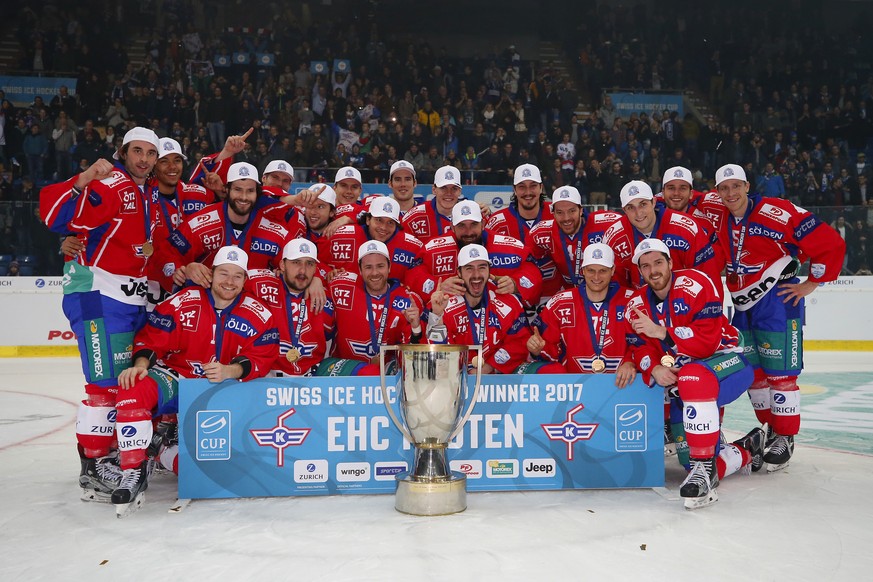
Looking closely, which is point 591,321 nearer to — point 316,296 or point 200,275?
point 316,296

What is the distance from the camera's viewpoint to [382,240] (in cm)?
631

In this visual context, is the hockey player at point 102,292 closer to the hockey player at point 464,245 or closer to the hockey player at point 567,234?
the hockey player at point 464,245

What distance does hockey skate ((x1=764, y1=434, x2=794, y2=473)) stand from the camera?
5.45 meters

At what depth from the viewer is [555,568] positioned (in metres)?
3.45

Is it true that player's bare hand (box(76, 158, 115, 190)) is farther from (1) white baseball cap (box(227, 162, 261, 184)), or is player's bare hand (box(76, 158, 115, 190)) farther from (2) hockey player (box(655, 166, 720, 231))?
(2) hockey player (box(655, 166, 720, 231))

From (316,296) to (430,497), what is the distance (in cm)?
178

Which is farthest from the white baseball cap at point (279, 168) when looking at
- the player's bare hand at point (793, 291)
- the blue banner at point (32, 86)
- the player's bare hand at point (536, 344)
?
the blue banner at point (32, 86)

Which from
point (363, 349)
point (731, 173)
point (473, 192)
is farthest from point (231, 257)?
point (473, 192)

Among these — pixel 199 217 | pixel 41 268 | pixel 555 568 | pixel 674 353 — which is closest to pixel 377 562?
pixel 555 568

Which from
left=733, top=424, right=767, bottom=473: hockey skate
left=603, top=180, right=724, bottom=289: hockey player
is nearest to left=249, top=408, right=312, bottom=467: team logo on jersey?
left=603, top=180, right=724, bottom=289: hockey player

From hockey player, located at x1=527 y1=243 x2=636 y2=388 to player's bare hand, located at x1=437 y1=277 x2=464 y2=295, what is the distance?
597 millimetres

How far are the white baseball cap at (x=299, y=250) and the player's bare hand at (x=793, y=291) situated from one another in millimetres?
3385

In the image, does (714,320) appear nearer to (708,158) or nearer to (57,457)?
(57,457)

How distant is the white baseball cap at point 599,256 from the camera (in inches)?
205
